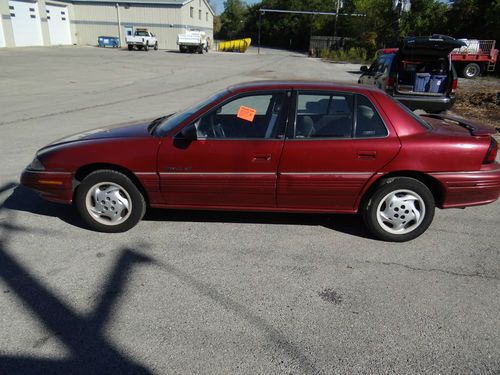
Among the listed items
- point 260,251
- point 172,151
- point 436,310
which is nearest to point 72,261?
point 172,151

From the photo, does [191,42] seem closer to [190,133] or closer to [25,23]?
[25,23]

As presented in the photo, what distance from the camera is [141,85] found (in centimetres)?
1648

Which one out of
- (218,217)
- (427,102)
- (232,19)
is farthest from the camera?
(232,19)

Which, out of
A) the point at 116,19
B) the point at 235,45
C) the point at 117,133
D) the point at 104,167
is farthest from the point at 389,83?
the point at 116,19

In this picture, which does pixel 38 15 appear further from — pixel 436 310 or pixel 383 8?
pixel 436 310

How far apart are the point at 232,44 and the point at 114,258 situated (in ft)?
179

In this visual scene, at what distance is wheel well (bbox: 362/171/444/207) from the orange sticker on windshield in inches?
53.0

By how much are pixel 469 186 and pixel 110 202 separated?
11.5 ft

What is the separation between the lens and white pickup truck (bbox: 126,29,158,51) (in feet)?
141

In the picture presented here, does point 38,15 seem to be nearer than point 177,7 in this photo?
Yes

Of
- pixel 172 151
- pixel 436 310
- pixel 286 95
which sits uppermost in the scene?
pixel 286 95

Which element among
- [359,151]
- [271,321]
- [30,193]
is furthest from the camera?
[30,193]

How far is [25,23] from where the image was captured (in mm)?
37938

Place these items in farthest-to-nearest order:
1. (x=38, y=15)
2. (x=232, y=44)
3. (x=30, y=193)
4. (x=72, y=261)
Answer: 1. (x=232, y=44)
2. (x=38, y=15)
3. (x=30, y=193)
4. (x=72, y=261)
